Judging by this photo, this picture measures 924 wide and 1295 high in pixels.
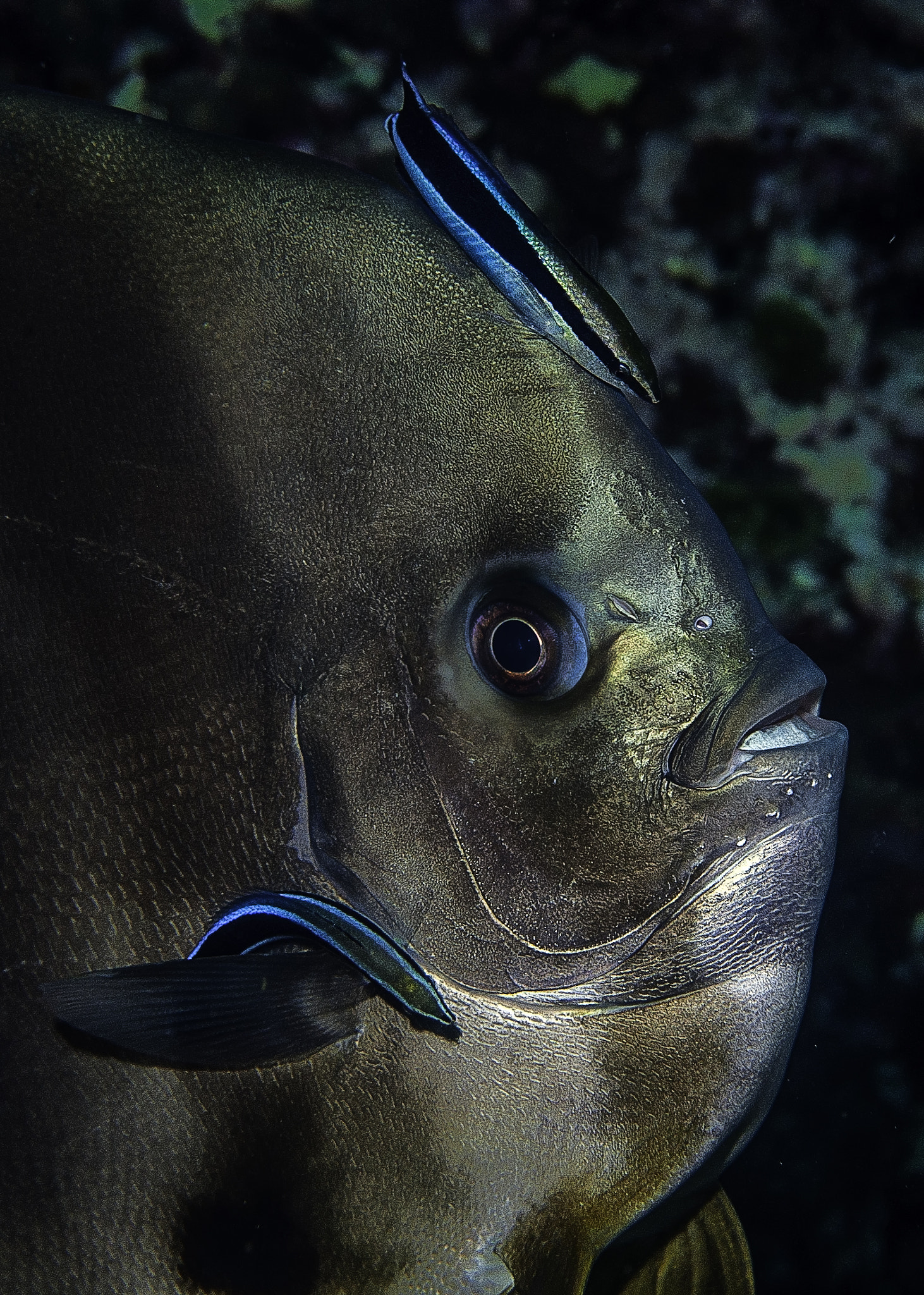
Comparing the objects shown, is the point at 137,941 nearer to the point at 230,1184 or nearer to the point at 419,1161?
the point at 230,1184

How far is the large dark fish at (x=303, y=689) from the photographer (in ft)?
3.77

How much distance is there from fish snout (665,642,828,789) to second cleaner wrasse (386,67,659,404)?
0.45m

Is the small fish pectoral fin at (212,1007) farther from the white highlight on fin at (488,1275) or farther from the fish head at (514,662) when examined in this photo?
the white highlight on fin at (488,1275)

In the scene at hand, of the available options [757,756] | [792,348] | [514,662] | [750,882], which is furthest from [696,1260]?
[792,348]

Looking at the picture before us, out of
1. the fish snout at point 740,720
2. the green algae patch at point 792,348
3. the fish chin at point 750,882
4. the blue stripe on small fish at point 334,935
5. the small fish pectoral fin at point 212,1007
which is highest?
the green algae patch at point 792,348

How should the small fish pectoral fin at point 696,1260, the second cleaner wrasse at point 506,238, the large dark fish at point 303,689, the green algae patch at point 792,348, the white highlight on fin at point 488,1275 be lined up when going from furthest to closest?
the green algae patch at point 792,348, the small fish pectoral fin at point 696,1260, the white highlight on fin at point 488,1275, the large dark fish at point 303,689, the second cleaner wrasse at point 506,238

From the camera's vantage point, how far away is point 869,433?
2.27 meters

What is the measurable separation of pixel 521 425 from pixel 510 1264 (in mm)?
1404

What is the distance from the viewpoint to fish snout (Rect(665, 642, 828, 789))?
117 cm

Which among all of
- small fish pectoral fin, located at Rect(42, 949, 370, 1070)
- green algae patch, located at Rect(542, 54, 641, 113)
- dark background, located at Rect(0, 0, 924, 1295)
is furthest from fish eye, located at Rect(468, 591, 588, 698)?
green algae patch, located at Rect(542, 54, 641, 113)

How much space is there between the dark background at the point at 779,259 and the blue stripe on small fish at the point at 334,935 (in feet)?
5.81

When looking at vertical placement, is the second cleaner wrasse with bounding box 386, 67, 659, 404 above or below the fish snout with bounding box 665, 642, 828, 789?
above

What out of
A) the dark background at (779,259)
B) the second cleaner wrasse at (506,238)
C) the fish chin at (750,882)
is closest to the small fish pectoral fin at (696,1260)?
the dark background at (779,259)

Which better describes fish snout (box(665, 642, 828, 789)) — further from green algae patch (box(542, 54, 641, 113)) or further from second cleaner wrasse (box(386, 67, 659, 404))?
green algae patch (box(542, 54, 641, 113))
